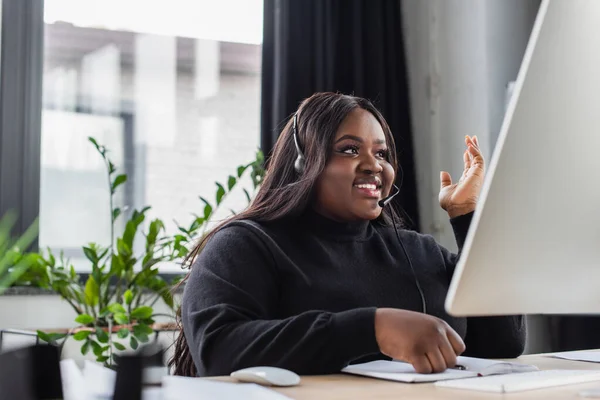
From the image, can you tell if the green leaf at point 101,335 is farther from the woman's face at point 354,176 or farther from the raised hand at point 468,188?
the raised hand at point 468,188

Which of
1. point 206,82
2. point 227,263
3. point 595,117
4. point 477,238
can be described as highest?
point 206,82

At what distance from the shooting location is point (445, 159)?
10.8 feet

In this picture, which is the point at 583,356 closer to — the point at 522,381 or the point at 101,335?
the point at 522,381

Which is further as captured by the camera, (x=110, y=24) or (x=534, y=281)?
(x=110, y=24)

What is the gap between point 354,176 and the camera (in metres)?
1.65

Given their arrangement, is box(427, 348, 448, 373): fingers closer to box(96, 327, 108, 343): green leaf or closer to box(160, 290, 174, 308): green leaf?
box(160, 290, 174, 308): green leaf

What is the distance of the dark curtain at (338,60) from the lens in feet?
10.2

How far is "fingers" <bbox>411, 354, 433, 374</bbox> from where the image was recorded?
104 cm

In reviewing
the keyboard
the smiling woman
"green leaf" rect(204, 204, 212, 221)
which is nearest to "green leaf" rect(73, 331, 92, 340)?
"green leaf" rect(204, 204, 212, 221)

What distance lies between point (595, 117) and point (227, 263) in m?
0.77

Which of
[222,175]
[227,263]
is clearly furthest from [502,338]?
[222,175]

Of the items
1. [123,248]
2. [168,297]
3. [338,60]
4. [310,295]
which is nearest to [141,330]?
[168,297]

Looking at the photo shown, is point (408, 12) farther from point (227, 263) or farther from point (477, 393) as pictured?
point (477, 393)

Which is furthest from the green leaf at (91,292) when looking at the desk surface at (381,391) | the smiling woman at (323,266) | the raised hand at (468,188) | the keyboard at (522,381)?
the keyboard at (522,381)
